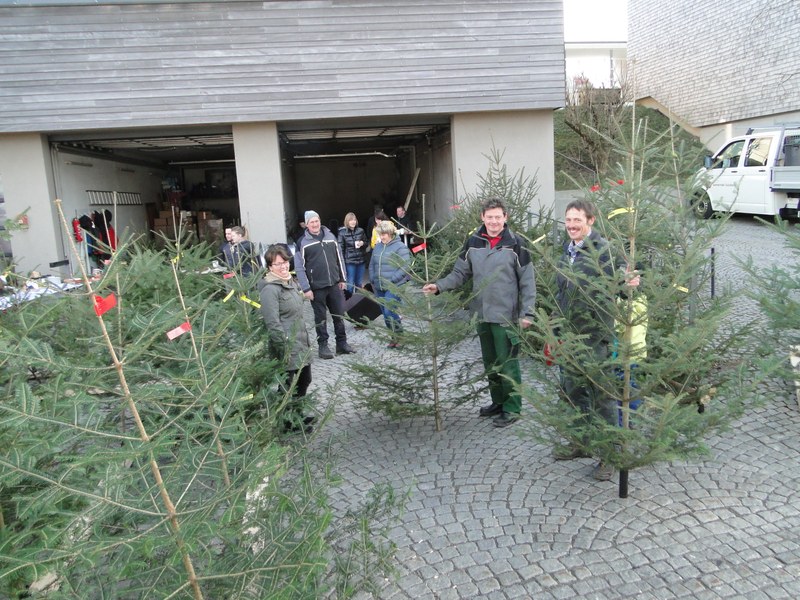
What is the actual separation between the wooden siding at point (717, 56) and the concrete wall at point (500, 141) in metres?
9.40

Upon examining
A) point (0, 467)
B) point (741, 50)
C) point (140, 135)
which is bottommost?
point (0, 467)

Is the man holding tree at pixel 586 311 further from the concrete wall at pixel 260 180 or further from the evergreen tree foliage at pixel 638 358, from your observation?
the concrete wall at pixel 260 180

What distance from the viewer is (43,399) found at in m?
2.48

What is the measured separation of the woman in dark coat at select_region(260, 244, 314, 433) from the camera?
15.9ft

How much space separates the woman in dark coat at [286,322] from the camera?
4.86m

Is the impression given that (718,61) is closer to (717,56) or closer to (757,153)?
(717,56)

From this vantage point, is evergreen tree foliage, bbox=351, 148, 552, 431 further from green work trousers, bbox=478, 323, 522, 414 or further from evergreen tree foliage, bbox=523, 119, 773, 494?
evergreen tree foliage, bbox=523, 119, 773, 494

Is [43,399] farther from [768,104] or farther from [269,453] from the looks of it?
[768,104]

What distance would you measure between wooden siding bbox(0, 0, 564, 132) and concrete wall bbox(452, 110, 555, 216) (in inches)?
14.0

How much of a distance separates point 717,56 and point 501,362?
2434cm

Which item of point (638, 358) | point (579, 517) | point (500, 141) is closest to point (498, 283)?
point (638, 358)

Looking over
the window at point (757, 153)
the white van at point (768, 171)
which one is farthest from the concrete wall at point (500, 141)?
the window at point (757, 153)

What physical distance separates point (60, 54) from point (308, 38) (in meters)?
4.39

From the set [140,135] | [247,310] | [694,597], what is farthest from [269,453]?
[140,135]
